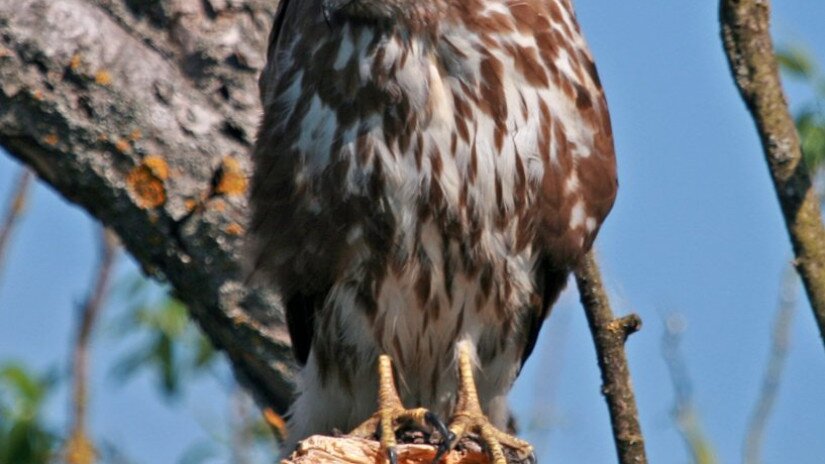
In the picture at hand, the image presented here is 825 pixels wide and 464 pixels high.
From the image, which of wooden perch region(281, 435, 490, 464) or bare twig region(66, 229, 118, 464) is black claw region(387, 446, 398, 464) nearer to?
wooden perch region(281, 435, 490, 464)

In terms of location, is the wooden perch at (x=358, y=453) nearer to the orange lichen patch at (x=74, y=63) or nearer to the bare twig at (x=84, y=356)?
the orange lichen patch at (x=74, y=63)

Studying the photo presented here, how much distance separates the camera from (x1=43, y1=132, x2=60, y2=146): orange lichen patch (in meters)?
4.36

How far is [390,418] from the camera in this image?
3.88m

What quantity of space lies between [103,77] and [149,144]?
0.21 meters

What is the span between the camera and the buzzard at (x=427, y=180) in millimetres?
3969

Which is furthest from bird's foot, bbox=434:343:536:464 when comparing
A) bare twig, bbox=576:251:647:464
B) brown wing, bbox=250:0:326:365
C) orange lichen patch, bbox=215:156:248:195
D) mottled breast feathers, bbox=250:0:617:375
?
orange lichen patch, bbox=215:156:248:195

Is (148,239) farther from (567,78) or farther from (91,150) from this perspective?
(567,78)

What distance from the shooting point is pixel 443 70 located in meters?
3.99

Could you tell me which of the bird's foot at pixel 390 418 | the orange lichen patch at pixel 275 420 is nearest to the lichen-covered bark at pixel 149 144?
the orange lichen patch at pixel 275 420

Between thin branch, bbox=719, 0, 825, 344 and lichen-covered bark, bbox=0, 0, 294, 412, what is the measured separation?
56.2 inches

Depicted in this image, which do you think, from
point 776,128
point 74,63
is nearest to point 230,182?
point 74,63

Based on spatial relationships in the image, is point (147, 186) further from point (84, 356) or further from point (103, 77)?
point (84, 356)

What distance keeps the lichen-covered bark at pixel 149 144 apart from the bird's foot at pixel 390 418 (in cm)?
62

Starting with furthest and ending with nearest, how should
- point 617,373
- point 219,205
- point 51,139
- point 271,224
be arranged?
point 219,205, point 51,139, point 271,224, point 617,373
